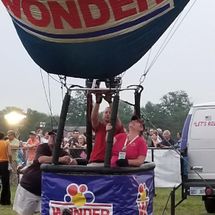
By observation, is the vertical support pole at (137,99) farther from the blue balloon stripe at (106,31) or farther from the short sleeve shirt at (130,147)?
the blue balloon stripe at (106,31)

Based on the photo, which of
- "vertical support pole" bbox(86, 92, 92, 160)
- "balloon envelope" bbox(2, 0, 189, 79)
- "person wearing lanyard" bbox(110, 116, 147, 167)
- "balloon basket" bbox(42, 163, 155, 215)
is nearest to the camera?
"balloon envelope" bbox(2, 0, 189, 79)

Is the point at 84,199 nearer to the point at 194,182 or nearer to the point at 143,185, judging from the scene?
the point at 143,185

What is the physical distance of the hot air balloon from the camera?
6824 millimetres

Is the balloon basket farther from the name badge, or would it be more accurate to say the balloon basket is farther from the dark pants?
the dark pants

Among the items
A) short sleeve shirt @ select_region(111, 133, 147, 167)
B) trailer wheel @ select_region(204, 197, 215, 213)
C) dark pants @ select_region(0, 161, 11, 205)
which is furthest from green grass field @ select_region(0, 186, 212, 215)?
short sleeve shirt @ select_region(111, 133, 147, 167)

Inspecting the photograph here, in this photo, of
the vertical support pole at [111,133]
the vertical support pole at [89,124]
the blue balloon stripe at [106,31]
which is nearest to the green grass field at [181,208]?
the vertical support pole at [89,124]

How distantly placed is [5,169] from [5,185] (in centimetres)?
40

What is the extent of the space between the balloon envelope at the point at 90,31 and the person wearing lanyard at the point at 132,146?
2.91 feet

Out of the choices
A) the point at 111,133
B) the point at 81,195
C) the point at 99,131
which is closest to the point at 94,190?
the point at 81,195

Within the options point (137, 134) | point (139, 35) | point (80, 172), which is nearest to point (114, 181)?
point (80, 172)

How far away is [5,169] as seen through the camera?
1432 cm

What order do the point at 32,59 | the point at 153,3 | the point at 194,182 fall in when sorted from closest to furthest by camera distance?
the point at 153,3, the point at 32,59, the point at 194,182

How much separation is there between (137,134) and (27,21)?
1.96 metres

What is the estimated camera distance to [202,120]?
39.2ft
